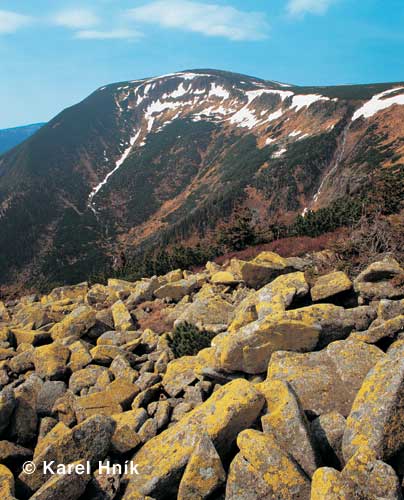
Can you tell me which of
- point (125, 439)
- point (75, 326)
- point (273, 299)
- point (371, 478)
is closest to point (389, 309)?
point (273, 299)

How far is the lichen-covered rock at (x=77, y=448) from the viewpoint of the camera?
21.9ft

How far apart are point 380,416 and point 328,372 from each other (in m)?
2.08

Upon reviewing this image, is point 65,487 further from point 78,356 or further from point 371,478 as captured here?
point 78,356

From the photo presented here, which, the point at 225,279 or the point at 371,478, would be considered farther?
the point at 225,279

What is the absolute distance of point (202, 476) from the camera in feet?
18.9

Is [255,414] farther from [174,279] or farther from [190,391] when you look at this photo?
[174,279]

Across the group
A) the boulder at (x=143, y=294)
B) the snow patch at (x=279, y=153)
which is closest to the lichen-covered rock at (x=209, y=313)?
the boulder at (x=143, y=294)

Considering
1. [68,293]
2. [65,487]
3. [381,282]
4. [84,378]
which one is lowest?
[68,293]

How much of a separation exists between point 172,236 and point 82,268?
3713 centimetres

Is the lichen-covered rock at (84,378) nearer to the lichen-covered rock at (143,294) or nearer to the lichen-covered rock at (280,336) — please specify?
the lichen-covered rock at (280,336)

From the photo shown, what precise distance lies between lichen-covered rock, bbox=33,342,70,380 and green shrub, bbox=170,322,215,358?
151 inches

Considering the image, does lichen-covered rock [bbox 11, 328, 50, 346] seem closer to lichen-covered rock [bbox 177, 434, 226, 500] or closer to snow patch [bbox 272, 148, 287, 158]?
lichen-covered rock [bbox 177, 434, 226, 500]

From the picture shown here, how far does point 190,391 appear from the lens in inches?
362

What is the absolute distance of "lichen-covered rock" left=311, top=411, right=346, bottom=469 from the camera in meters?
5.94
